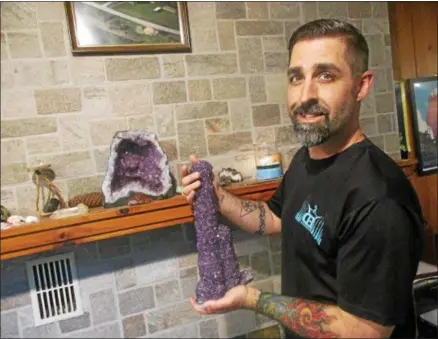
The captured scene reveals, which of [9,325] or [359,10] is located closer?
[9,325]

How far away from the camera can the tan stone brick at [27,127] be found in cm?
142

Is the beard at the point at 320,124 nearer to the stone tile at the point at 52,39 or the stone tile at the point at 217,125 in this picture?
the stone tile at the point at 217,125

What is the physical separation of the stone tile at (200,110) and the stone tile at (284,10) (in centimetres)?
48

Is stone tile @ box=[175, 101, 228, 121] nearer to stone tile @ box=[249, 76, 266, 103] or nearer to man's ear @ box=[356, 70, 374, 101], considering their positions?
stone tile @ box=[249, 76, 266, 103]

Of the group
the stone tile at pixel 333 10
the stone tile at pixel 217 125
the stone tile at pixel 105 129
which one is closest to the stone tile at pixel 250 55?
the stone tile at pixel 217 125

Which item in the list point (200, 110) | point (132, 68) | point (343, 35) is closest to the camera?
point (343, 35)

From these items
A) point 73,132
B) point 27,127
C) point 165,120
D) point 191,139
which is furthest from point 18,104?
point 191,139

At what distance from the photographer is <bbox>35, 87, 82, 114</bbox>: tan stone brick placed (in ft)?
4.75

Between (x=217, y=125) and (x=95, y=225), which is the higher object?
(x=217, y=125)

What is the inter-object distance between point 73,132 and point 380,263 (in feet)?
3.84

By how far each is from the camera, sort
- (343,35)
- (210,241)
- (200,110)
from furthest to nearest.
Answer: (200,110) < (210,241) < (343,35)

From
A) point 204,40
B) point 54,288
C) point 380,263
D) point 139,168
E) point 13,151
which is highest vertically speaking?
point 204,40

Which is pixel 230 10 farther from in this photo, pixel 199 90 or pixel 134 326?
pixel 134 326

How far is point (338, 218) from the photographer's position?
972 mm
